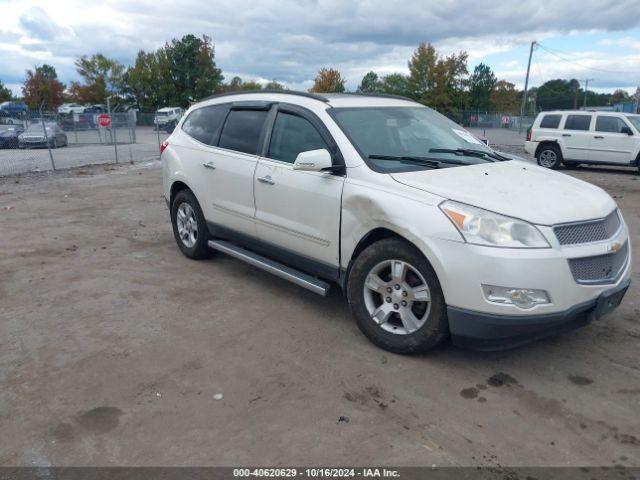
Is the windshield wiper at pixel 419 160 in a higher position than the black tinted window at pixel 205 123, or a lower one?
lower

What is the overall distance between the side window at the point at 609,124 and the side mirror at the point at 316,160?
1398 centimetres

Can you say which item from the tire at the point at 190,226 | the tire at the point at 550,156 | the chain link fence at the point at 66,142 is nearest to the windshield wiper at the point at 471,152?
the tire at the point at 190,226

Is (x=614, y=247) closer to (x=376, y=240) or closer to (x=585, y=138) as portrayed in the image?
(x=376, y=240)

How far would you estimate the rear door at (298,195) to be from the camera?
418 cm

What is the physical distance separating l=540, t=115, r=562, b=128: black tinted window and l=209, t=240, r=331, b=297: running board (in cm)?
1374

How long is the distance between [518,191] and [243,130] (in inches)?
105

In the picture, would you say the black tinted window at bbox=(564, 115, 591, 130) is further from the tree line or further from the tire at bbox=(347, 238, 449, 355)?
the tree line

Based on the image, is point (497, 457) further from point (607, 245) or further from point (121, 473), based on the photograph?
point (121, 473)

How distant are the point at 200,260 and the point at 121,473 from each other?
3.56 metres

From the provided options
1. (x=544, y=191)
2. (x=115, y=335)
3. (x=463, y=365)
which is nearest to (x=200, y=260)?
(x=115, y=335)

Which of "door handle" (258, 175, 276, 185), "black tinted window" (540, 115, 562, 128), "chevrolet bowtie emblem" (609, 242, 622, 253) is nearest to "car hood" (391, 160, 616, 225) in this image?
"chevrolet bowtie emblem" (609, 242, 622, 253)

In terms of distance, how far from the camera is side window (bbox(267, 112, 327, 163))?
14.6 feet

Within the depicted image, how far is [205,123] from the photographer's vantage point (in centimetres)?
583

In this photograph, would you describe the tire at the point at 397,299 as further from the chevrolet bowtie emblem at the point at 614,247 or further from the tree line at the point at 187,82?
A: the tree line at the point at 187,82
